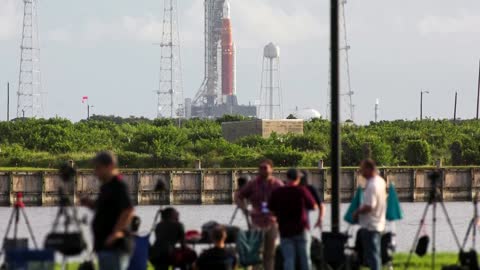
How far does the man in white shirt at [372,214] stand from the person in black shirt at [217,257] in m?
2.39

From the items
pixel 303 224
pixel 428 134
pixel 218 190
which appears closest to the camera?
pixel 303 224

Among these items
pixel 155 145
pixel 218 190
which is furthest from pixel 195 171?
pixel 155 145

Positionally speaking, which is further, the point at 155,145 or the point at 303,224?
the point at 155,145

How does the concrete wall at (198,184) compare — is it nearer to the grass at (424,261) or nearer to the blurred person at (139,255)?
the grass at (424,261)

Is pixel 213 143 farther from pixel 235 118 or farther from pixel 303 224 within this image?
pixel 303 224

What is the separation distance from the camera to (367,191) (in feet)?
76.6

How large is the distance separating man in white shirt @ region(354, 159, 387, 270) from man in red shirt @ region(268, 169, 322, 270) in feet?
3.57

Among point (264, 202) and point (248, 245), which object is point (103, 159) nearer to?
point (248, 245)

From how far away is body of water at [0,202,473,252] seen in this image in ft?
171

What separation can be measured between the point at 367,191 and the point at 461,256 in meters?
1.64

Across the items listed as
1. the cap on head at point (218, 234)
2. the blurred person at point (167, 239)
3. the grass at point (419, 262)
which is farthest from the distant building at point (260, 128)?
the cap on head at point (218, 234)

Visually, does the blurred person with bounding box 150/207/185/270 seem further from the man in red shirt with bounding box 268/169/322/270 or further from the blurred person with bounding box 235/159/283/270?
the man in red shirt with bounding box 268/169/322/270

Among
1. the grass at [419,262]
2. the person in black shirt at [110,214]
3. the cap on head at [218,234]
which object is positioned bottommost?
the grass at [419,262]

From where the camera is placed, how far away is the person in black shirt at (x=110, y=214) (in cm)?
1752
